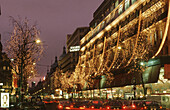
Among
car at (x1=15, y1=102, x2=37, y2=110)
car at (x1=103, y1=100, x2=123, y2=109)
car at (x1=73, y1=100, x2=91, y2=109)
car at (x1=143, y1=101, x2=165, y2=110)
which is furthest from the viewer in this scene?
car at (x1=73, y1=100, x2=91, y2=109)

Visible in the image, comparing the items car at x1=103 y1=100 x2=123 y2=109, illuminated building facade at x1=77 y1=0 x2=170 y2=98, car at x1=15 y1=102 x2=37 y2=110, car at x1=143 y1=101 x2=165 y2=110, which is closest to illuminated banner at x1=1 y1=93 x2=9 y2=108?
car at x1=15 y1=102 x2=37 y2=110

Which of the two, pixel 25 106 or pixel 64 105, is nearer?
pixel 25 106

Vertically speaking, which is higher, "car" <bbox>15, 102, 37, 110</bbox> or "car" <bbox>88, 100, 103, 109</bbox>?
"car" <bbox>15, 102, 37, 110</bbox>

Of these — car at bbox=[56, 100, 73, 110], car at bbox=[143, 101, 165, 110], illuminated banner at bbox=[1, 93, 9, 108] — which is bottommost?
car at bbox=[56, 100, 73, 110]

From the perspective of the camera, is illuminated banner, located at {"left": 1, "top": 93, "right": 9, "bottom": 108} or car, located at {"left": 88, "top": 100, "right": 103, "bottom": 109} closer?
illuminated banner, located at {"left": 1, "top": 93, "right": 9, "bottom": 108}

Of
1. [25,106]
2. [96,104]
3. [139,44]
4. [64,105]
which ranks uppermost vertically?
[139,44]

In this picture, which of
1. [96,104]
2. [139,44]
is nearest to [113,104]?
[96,104]

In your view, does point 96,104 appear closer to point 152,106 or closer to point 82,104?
point 82,104

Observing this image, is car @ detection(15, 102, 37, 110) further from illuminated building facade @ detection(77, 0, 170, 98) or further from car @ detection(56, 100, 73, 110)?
illuminated building facade @ detection(77, 0, 170, 98)

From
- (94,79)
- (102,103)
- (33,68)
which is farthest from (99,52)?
(102,103)

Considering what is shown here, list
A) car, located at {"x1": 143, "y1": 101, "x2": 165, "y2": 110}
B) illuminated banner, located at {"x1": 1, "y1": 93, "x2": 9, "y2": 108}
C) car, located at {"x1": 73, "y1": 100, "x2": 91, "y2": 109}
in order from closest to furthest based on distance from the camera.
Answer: illuminated banner, located at {"x1": 1, "y1": 93, "x2": 9, "y2": 108}
car, located at {"x1": 143, "y1": 101, "x2": 165, "y2": 110}
car, located at {"x1": 73, "y1": 100, "x2": 91, "y2": 109}

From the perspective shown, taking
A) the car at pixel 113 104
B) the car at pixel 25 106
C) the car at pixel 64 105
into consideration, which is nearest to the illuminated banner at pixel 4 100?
the car at pixel 25 106

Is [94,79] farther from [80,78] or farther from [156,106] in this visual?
[156,106]

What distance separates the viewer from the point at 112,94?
2643 inches
